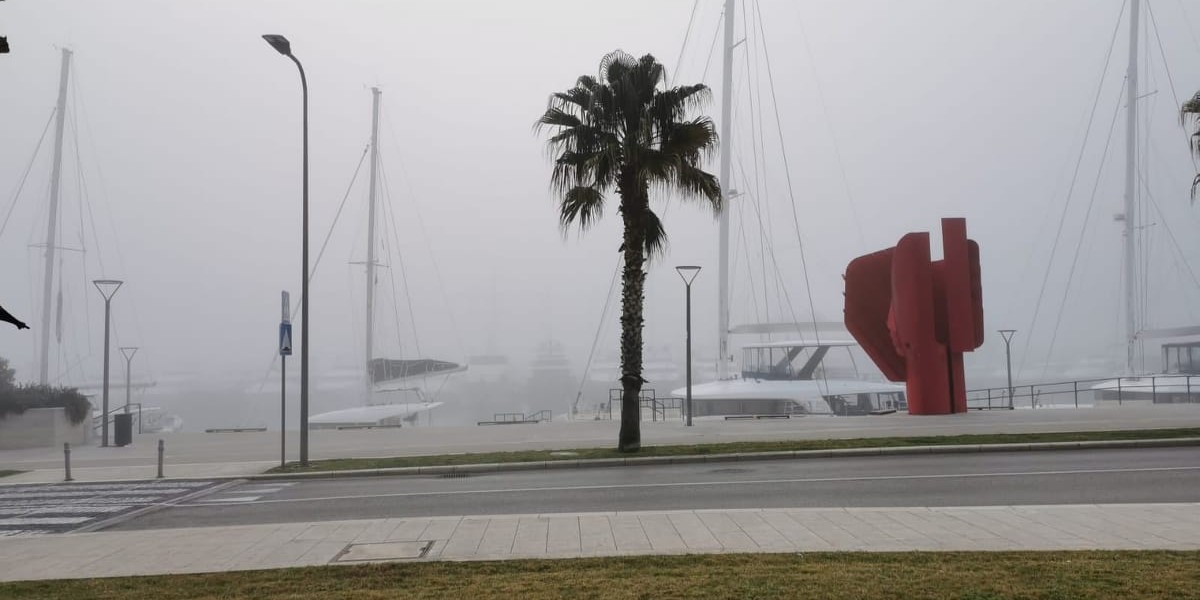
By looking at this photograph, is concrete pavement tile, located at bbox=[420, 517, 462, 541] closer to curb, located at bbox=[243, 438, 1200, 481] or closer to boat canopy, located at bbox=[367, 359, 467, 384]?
curb, located at bbox=[243, 438, 1200, 481]

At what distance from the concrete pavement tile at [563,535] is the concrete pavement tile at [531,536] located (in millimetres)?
50

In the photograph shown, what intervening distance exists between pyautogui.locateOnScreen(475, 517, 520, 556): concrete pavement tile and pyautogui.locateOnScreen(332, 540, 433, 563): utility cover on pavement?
534 millimetres

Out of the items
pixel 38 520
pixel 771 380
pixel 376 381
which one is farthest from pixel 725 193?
pixel 38 520

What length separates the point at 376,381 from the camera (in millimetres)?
54219

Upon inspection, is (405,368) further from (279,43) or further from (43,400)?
(279,43)

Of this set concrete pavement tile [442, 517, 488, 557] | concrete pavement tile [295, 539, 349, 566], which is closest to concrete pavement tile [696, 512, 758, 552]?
concrete pavement tile [442, 517, 488, 557]

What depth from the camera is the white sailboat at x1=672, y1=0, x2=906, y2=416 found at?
145 feet

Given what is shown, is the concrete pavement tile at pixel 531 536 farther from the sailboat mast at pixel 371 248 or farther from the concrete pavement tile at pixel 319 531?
the sailboat mast at pixel 371 248

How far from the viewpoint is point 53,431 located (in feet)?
98.2

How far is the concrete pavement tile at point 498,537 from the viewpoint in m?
8.79

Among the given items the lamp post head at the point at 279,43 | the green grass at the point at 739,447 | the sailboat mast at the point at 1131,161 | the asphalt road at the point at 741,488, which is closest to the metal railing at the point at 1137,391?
the sailboat mast at the point at 1131,161

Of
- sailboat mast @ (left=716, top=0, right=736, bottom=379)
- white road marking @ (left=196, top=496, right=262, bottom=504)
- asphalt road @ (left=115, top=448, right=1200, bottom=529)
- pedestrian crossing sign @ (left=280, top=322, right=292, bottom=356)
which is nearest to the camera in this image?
asphalt road @ (left=115, top=448, right=1200, bottom=529)

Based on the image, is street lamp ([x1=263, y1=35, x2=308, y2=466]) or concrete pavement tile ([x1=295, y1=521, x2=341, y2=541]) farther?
street lamp ([x1=263, y1=35, x2=308, y2=466])

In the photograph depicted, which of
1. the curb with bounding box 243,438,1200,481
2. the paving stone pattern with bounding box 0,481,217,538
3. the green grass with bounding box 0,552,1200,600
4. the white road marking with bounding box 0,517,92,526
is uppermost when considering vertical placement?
the green grass with bounding box 0,552,1200,600
